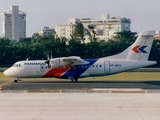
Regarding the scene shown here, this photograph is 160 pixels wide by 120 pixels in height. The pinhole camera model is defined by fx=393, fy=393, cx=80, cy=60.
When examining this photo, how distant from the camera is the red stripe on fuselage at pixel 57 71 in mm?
43625

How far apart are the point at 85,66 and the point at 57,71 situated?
317 centimetres

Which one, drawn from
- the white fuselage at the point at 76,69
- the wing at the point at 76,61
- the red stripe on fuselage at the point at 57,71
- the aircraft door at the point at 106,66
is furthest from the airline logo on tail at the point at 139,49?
the red stripe on fuselage at the point at 57,71

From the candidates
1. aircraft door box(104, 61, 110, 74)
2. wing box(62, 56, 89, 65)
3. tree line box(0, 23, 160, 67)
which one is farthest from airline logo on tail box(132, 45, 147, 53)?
tree line box(0, 23, 160, 67)

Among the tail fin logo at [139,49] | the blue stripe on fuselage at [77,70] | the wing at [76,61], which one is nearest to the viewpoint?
the wing at [76,61]

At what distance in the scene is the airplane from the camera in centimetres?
4356

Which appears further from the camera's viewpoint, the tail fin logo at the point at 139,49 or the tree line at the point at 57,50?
the tree line at the point at 57,50
